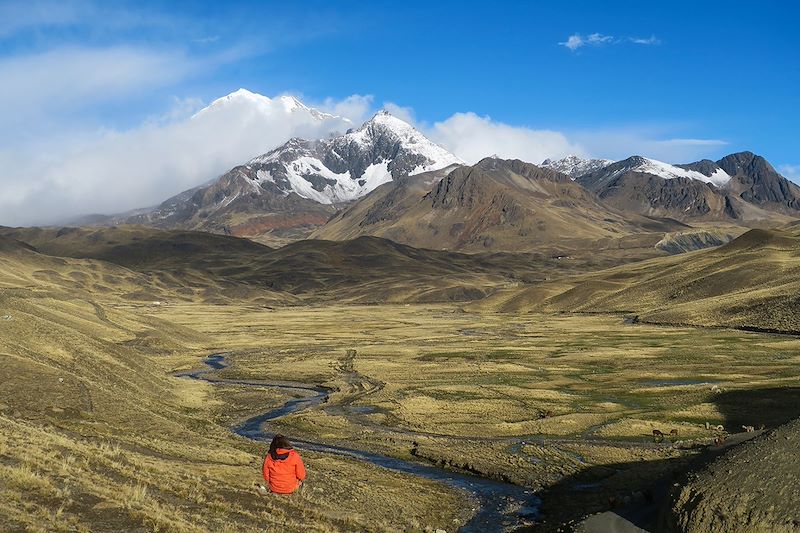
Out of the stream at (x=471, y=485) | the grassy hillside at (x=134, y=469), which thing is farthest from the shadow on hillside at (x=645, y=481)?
the grassy hillside at (x=134, y=469)

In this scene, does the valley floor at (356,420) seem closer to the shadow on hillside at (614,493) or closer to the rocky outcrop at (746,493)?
the shadow on hillside at (614,493)

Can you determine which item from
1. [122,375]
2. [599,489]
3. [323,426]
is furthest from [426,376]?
[599,489]

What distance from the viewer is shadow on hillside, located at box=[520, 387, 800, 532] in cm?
3086

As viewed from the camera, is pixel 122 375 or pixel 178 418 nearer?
pixel 178 418

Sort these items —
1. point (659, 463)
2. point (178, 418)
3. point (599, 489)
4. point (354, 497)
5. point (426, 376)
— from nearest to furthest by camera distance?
1. point (354, 497)
2. point (599, 489)
3. point (659, 463)
4. point (178, 418)
5. point (426, 376)

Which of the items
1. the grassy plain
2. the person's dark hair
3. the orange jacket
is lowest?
the grassy plain

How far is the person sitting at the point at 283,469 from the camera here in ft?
100

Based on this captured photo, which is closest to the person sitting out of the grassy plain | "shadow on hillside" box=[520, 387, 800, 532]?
"shadow on hillside" box=[520, 387, 800, 532]

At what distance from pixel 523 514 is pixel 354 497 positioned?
9250 mm

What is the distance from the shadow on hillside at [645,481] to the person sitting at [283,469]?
1209 centimetres

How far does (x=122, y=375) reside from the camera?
73875 mm

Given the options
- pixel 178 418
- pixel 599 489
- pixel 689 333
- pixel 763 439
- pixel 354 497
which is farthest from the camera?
pixel 689 333

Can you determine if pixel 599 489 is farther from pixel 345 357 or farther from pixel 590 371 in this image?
pixel 345 357

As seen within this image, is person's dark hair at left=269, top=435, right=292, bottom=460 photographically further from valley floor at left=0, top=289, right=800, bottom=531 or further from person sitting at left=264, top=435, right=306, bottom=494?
valley floor at left=0, top=289, right=800, bottom=531
